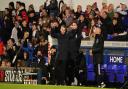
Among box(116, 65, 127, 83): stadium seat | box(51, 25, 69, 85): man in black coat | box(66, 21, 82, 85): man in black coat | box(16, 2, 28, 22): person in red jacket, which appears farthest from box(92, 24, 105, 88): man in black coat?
box(16, 2, 28, 22): person in red jacket

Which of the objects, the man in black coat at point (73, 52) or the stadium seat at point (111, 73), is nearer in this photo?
the man in black coat at point (73, 52)

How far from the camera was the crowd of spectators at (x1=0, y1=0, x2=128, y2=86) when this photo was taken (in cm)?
1430

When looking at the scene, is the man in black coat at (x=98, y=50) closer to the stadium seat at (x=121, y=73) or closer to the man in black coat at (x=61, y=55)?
the stadium seat at (x=121, y=73)

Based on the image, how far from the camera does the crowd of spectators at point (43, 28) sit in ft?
46.9

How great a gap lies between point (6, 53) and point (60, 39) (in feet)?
7.17

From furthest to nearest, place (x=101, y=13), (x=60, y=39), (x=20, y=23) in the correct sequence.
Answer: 1. (x=20, y=23)
2. (x=101, y=13)
3. (x=60, y=39)

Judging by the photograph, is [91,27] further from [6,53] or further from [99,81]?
[6,53]

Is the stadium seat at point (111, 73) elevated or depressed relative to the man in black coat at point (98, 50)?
depressed

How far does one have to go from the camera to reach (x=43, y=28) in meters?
14.8

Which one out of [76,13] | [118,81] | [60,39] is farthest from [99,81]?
[76,13]

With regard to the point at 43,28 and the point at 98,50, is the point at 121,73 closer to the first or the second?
the point at 98,50

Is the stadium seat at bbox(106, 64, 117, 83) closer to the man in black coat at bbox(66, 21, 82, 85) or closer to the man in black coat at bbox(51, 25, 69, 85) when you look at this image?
the man in black coat at bbox(66, 21, 82, 85)

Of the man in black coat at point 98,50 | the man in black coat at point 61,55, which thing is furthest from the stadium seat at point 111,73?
the man in black coat at point 61,55

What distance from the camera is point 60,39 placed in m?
13.6
